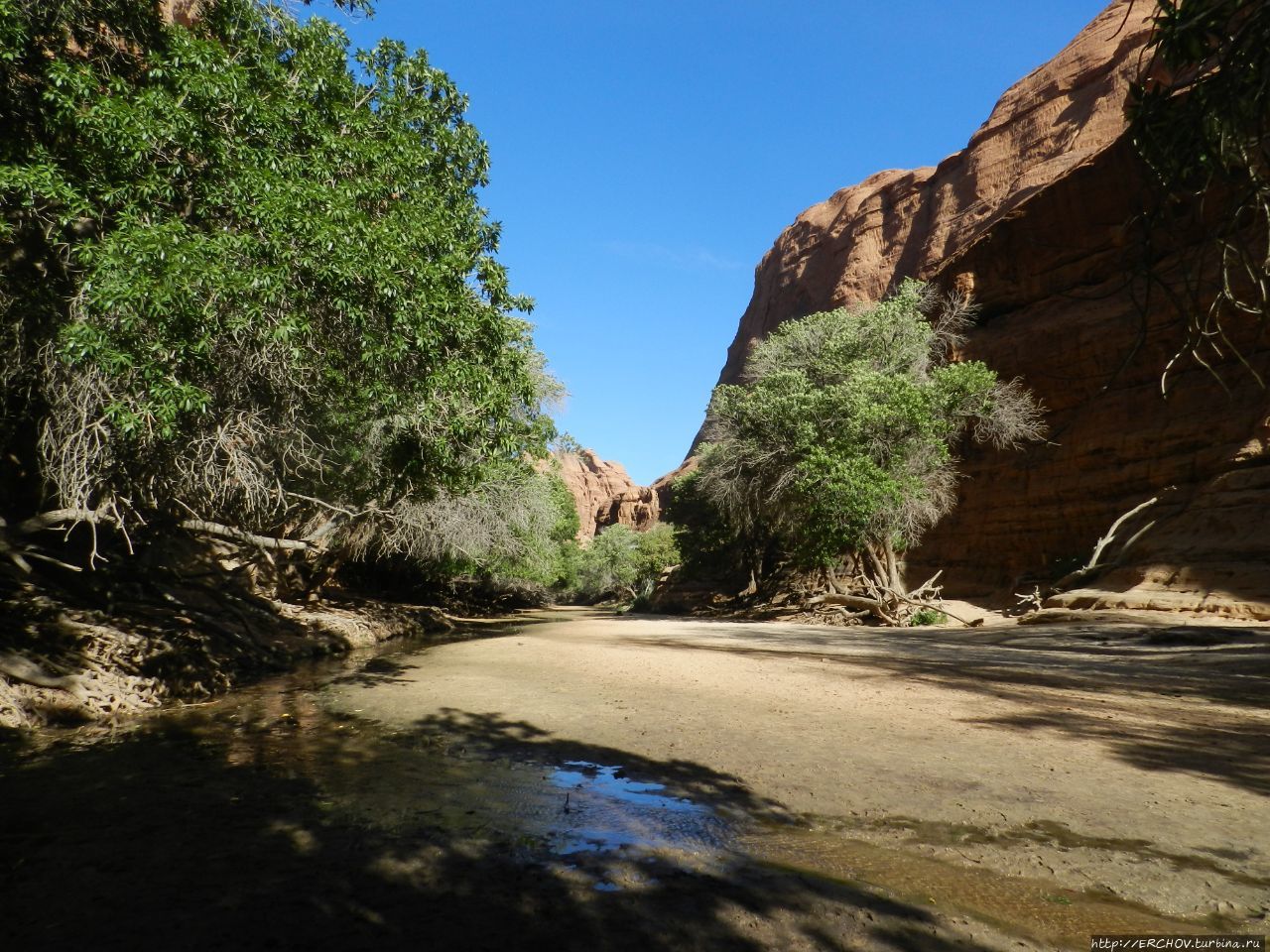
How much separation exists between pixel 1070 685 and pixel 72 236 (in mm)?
13341

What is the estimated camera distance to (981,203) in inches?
1836

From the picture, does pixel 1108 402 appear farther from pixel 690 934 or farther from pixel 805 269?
pixel 805 269

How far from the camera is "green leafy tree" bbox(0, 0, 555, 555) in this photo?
666 centimetres

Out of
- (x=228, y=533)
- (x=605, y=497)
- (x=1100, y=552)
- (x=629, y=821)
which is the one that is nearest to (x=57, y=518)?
(x=228, y=533)

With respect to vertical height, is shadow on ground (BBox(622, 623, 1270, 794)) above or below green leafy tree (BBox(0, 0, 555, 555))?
below

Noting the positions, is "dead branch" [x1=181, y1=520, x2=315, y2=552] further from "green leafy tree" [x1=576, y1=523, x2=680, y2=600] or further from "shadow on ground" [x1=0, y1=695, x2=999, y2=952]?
"green leafy tree" [x1=576, y1=523, x2=680, y2=600]

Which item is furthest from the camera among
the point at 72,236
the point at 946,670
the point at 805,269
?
the point at 805,269

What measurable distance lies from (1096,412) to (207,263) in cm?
2776

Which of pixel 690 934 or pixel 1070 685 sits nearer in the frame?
pixel 690 934

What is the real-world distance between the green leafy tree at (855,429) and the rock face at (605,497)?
226 feet

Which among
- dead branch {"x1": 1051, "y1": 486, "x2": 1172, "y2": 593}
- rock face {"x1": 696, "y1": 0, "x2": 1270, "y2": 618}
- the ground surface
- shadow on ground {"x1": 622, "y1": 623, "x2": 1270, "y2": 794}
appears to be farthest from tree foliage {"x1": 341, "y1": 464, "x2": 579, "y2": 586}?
dead branch {"x1": 1051, "y1": 486, "x2": 1172, "y2": 593}

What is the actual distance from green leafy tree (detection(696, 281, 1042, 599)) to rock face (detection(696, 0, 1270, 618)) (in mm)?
1949

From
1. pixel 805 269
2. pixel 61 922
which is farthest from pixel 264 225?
pixel 805 269

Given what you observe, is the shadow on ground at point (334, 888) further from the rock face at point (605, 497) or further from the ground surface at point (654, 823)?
the rock face at point (605, 497)
